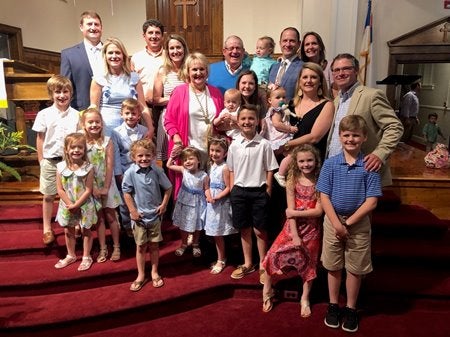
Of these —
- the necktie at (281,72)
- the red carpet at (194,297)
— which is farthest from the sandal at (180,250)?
the necktie at (281,72)

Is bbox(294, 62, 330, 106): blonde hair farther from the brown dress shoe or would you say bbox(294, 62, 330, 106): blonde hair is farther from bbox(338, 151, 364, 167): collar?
the brown dress shoe

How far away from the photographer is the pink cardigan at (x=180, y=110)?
117 inches

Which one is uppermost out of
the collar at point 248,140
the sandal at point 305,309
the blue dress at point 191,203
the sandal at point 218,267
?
the collar at point 248,140

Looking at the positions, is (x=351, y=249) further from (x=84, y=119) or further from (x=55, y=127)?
(x=55, y=127)

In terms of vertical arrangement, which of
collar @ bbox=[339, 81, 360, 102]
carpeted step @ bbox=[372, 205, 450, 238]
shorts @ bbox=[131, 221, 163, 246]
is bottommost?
carpeted step @ bbox=[372, 205, 450, 238]

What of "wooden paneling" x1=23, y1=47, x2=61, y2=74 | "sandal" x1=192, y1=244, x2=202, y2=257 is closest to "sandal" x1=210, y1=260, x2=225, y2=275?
"sandal" x1=192, y1=244, x2=202, y2=257

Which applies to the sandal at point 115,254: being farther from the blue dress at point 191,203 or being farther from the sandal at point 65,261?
the blue dress at point 191,203

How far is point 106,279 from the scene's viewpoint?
3.07 metres

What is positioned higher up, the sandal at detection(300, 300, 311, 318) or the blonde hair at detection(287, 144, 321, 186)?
the blonde hair at detection(287, 144, 321, 186)

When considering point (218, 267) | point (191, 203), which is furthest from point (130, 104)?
point (218, 267)

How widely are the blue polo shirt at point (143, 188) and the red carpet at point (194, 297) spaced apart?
1.98ft

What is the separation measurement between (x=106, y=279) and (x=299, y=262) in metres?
1.63

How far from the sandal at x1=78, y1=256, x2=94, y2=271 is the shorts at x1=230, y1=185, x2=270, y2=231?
1315 millimetres

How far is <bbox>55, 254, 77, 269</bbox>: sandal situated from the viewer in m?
3.14
